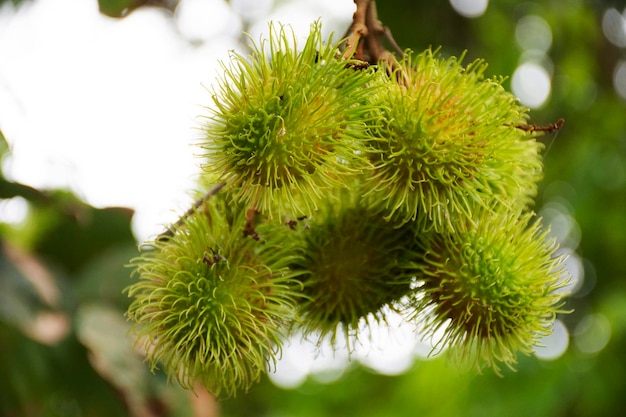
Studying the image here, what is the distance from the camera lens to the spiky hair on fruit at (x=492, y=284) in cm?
162

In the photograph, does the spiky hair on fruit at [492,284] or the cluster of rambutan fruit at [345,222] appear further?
the spiky hair on fruit at [492,284]

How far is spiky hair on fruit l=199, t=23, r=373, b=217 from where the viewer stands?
4.71 ft

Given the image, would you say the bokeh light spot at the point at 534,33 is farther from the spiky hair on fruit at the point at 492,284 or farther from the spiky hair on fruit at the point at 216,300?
the spiky hair on fruit at the point at 216,300

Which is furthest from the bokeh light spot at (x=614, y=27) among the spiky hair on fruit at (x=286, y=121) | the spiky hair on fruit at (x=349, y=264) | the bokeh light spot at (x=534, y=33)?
the spiky hair on fruit at (x=286, y=121)

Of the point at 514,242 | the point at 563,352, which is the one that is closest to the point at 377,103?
the point at 514,242

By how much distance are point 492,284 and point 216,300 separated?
609 mm

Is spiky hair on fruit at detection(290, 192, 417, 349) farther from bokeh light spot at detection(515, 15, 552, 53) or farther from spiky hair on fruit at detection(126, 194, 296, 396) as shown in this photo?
bokeh light spot at detection(515, 15, 552, 53)

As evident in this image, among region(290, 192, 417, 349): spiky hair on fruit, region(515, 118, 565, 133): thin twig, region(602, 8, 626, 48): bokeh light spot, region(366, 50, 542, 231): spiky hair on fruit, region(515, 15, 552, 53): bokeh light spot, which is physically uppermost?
region(602, 8, 626, 48): bokeh light spot

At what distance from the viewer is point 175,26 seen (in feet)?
12.7

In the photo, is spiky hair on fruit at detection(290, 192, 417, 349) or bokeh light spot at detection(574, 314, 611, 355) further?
bokeh light spot at detection(574, 314, 611, 355)

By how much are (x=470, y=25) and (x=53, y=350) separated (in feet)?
7.14

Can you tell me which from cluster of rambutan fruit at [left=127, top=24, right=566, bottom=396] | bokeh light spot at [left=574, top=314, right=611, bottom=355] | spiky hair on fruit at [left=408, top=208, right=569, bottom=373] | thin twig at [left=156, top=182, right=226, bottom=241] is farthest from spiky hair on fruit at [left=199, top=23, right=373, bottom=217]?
bokeh light spot at [left=574, top=314, right=611, bottom=355]

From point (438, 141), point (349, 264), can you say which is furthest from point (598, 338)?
point (438, 141)

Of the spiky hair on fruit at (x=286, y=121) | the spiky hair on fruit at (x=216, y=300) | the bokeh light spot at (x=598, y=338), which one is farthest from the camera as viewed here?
the bokeh light spot at (x=598, y=338)
